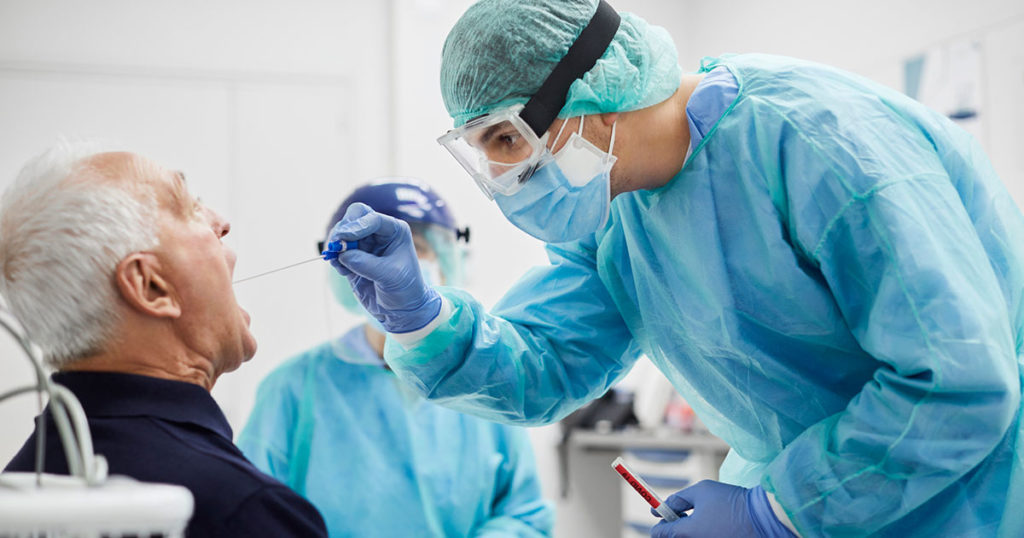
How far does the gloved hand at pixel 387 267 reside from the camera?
49.5 inches

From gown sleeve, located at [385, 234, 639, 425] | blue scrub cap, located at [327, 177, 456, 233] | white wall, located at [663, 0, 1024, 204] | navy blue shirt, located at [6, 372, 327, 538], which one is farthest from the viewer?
white wall, located at [663, 0, 1024, 204]

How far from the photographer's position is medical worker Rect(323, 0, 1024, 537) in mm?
1015

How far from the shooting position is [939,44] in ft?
10.1

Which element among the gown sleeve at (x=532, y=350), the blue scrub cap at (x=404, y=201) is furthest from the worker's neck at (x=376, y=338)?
the gown sleeve at (x=532, y=350)

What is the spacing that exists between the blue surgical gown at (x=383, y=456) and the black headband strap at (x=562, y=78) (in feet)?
3.11

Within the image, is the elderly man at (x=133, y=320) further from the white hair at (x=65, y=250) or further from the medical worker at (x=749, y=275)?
the medical worker at (x=749, y=275)

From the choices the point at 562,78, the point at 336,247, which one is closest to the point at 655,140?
the point at 562,78

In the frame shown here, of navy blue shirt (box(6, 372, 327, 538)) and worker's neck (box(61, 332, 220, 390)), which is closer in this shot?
navy blue shirt (box(6, 372, 327, 538))

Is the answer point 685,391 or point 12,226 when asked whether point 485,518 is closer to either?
point 685,391

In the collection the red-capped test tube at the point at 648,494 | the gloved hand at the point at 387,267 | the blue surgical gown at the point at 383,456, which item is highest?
the gloved hand at the point at 387,267

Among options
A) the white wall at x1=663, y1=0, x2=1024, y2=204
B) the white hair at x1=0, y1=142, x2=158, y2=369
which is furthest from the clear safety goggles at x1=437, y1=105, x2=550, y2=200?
the white wall at x1=663, y1=0, x2=1024, y2=204

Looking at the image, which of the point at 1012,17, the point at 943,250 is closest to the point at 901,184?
the point at 943,250

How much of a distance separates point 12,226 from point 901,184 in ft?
3.53

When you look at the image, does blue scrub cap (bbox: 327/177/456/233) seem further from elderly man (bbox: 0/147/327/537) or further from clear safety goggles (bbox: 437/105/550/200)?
elderly man (bbox: 0/147/327/537)
